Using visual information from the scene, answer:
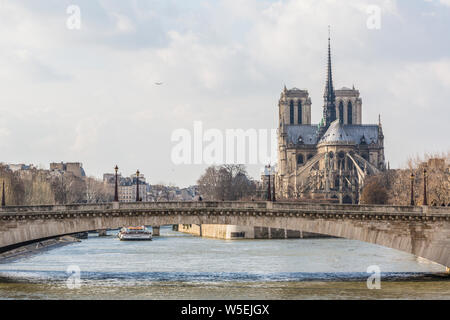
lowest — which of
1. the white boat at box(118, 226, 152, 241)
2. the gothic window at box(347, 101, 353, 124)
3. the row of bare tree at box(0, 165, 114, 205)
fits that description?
the white boat at box(118, 226, 152, 241)

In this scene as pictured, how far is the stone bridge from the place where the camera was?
159ft

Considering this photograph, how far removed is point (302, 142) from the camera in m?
167

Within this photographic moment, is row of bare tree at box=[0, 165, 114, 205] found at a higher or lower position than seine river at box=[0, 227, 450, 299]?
higher

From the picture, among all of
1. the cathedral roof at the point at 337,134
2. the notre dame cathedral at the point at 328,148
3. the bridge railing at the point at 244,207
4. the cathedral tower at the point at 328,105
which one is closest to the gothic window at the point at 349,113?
the notre dame cathedral at the point at 328,148

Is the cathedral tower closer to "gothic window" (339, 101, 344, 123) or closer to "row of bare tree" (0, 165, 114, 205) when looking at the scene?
"gothic window" (339, 101, 344, 123)

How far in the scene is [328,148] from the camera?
513ft

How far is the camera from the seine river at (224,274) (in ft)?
141

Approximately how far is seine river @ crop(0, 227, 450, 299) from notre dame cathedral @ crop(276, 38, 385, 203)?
72.7m

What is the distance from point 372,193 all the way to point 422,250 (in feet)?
204

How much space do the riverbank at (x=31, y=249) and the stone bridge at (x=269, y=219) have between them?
13.0 metres

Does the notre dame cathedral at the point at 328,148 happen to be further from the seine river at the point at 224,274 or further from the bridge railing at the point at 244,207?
the bridge railing at the point at 244,207

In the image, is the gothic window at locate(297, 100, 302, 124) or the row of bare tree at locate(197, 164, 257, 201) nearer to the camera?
the row of bare tree at locate(197, 164, 257, 201)

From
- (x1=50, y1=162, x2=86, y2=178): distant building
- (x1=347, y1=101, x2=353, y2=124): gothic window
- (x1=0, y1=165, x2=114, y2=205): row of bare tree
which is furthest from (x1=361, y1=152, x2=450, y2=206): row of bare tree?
(x1=50, y1=162, x2=86, y2=178): distant building

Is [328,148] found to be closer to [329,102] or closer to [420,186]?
[329,102]
